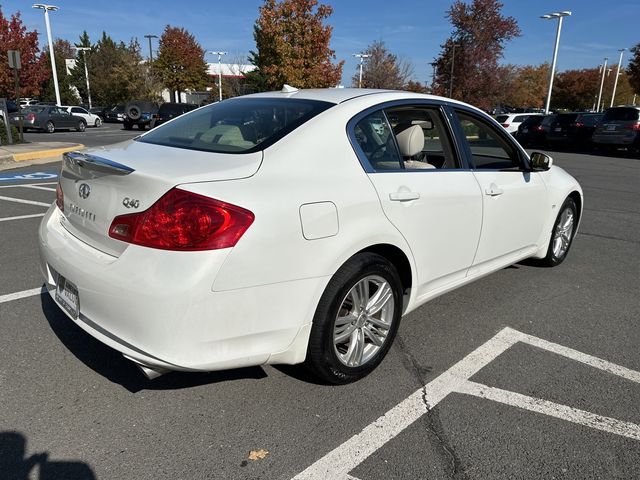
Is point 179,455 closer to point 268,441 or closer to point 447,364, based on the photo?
point 268,441

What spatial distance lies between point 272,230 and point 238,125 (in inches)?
43.4

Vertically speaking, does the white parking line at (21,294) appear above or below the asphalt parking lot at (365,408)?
above

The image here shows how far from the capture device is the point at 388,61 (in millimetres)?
42250

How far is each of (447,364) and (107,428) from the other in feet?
6.47

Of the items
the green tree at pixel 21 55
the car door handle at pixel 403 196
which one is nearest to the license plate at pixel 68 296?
the car door handle at pixel 403 196

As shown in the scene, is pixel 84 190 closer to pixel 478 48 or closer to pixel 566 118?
pixel 566 118

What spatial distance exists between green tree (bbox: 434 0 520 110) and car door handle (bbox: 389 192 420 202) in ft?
105

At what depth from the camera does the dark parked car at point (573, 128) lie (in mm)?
21938

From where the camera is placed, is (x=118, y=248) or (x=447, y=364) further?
(x=447, y=364)

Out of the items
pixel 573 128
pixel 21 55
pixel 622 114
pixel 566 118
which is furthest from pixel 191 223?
pixel 21 55

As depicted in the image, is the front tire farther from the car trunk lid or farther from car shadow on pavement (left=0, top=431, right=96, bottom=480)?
car shadow on pavement (left=0, top=431, right=96, bottom=480)

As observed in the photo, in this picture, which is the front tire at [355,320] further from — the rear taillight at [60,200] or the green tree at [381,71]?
the green tree at [381,71]

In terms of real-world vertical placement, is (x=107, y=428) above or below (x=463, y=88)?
below

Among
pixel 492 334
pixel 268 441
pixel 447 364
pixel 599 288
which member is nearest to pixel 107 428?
pixel 268 441
